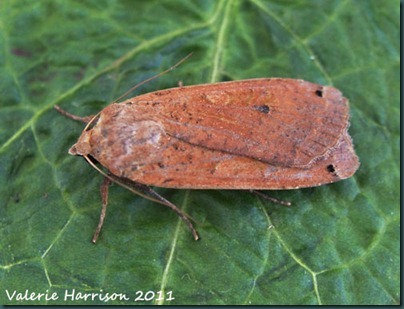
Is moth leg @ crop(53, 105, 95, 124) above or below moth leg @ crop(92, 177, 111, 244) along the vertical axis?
above

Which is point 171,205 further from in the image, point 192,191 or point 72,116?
point 72,116

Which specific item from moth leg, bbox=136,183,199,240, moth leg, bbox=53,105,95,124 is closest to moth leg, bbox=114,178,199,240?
moth leg, bbox=136,183,199,240

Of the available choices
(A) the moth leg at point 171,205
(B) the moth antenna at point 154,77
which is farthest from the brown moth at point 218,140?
(B) the moth antenna at point 154,77

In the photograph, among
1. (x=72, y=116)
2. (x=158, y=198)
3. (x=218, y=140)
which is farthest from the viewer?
(x=72, y=116)

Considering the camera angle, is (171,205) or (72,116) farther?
(72,116)

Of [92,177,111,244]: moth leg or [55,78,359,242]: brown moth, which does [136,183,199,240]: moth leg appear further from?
[92,177,111,244]: moth leg

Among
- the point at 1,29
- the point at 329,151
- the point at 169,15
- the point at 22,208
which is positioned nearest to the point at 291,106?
the point at 329,151

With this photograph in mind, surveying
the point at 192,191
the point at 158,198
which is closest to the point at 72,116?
the point at 158,198
